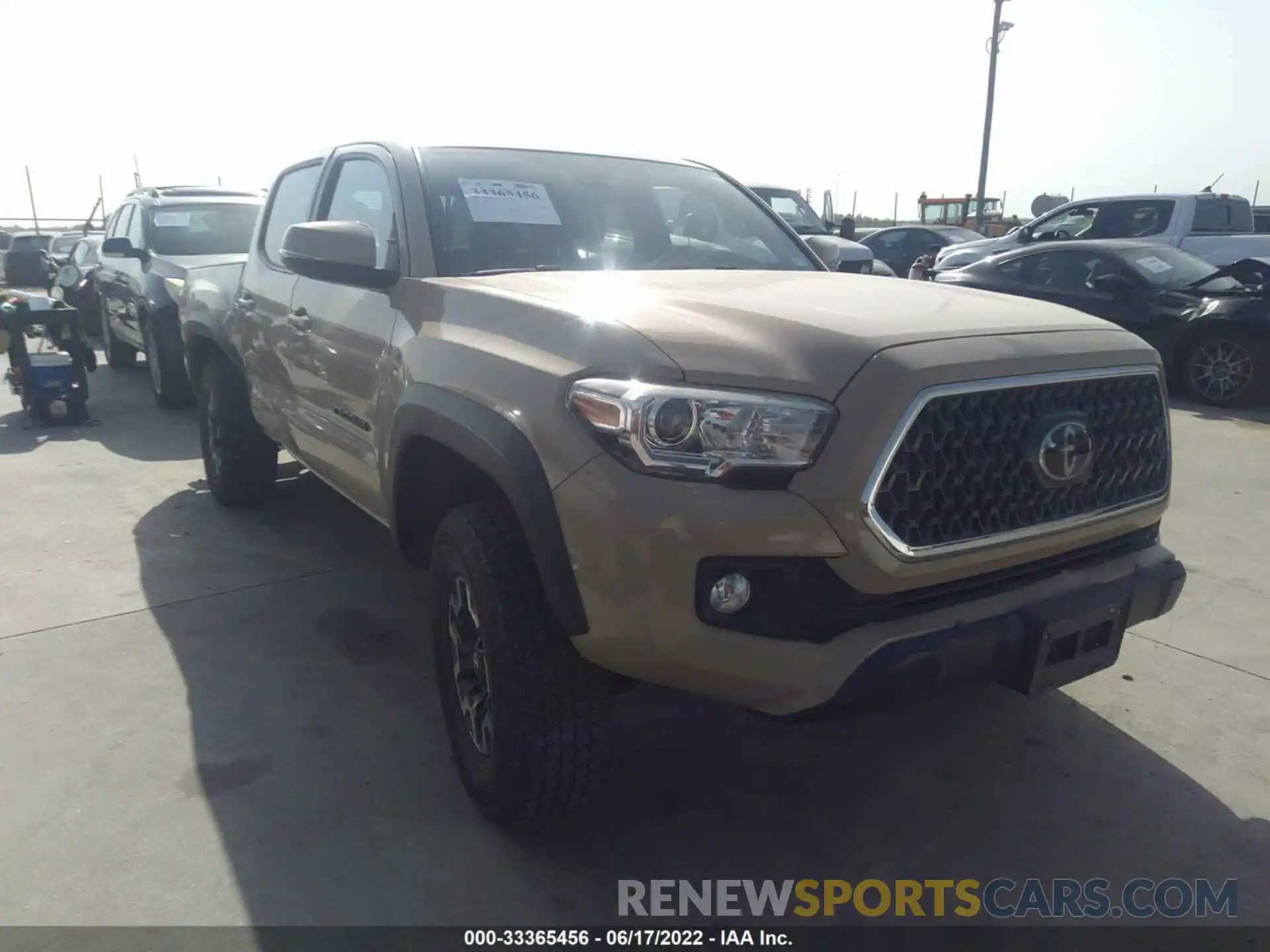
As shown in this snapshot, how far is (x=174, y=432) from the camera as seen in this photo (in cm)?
751

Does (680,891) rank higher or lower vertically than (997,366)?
lower

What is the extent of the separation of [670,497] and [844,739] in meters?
1.50

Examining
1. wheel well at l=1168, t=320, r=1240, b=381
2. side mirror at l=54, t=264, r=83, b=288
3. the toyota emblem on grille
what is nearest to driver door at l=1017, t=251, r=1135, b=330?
wheel well at l=1168, t=320, r=1240, b=381

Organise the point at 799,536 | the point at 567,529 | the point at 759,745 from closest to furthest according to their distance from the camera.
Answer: the point at 799,536
the point at 567,529
the point at 759,745

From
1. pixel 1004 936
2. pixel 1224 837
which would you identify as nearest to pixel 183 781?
pixel 1004 936

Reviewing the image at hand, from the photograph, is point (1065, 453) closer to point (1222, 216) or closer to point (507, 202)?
point (507, 202)

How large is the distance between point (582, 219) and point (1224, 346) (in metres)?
7.32

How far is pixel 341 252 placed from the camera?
291cm

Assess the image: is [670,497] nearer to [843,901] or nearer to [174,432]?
[843,901]

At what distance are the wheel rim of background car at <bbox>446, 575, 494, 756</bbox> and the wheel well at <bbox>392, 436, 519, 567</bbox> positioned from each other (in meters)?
0.27

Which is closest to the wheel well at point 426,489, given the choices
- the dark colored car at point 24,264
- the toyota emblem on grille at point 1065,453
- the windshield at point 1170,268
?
the toyota emblem on grille at point 1065,453

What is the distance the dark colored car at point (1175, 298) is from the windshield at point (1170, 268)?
11 millimetres

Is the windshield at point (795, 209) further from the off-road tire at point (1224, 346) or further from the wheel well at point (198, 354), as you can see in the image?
the wheel well at point (198, 354)

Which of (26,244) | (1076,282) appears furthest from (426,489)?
(26,244)
